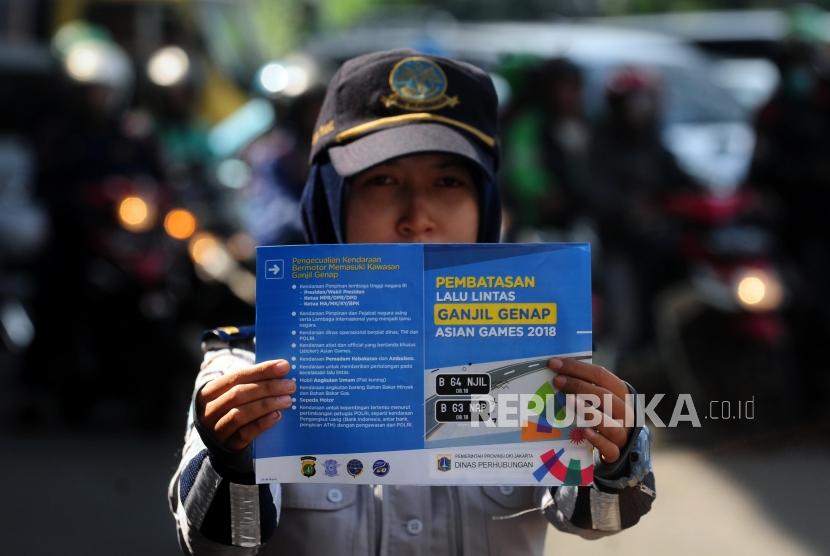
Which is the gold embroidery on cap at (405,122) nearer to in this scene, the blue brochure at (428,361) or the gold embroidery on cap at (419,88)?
the gold embroidery on cap at (419,88)

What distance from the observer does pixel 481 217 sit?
2.31 metres

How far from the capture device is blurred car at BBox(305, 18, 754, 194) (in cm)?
887

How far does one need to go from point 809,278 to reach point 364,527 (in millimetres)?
5696

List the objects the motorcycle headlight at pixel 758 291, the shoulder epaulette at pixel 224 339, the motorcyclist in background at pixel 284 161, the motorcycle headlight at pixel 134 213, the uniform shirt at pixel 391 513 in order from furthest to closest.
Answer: the motorcycle headlight at pixel 134 213, the motorcycle headlight at pixel 758 291, the motorcyclist in background at pixel 284 161, the shoulder epaulette at pixel 224 339, the uniform shirt at pixel 391 513

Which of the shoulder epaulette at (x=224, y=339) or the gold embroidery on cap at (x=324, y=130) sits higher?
the gold embroidery on cap at (x=324, y=130)

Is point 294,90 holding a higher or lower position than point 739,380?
higher

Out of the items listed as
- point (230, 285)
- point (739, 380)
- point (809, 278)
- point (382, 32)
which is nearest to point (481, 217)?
point (739, 380)

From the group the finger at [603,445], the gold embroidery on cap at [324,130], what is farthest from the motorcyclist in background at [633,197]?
the finger at [603,445]

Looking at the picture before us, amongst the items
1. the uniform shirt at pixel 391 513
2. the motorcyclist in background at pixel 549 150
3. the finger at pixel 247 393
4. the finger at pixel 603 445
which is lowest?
Answer: the uniform shirt at pixel 391 513

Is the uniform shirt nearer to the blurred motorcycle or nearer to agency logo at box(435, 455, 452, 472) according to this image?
agency logo at box(435, 455, 452, 472)

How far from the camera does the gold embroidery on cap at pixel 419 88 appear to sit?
225 cm

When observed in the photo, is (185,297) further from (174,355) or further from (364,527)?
(364,527)

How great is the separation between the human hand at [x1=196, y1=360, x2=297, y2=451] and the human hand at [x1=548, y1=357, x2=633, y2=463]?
0.37 metres

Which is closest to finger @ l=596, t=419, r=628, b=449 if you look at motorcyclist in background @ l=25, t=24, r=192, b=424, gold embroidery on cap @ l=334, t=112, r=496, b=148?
gold embroidery on cap @ l=334, t=112, r=496, b=148
